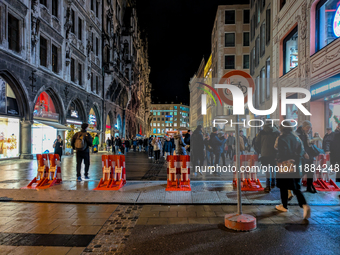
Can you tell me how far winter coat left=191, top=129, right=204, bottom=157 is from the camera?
10.4 m

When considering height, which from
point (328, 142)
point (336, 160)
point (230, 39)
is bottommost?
point (336, 160)

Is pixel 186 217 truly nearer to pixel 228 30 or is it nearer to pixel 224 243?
pixel 224 243

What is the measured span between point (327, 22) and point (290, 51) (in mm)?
4148

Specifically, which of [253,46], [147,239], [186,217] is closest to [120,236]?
[147,239]

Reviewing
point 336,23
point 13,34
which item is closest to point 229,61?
point 336,23

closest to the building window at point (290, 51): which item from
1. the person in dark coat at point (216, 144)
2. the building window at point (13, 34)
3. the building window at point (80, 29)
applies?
the person in dark coat at point (216, 144)

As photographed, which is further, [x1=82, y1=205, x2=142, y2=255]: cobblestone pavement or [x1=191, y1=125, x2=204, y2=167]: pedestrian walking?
[x1=191, y1=125, x2=204, y2=167]: pedestrian walking

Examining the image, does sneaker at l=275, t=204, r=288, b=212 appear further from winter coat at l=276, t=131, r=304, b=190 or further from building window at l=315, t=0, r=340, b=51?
building window at l=315, t=0, r=340, b=51

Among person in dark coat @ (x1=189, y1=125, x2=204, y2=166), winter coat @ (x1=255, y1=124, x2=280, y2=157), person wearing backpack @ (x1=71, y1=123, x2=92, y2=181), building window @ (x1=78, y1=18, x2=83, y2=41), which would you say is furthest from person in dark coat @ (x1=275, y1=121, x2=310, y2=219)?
building window @ (x1=78, y1=18, x2=83, y2=41)

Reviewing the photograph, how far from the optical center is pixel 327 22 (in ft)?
39.2

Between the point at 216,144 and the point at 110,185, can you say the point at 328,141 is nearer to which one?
the point at 216,144

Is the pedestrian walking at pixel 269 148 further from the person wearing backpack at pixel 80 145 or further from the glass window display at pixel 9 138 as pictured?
the glass window display at pixel 9 138

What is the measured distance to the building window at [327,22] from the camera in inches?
446

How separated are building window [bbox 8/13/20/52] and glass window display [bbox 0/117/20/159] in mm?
4538
